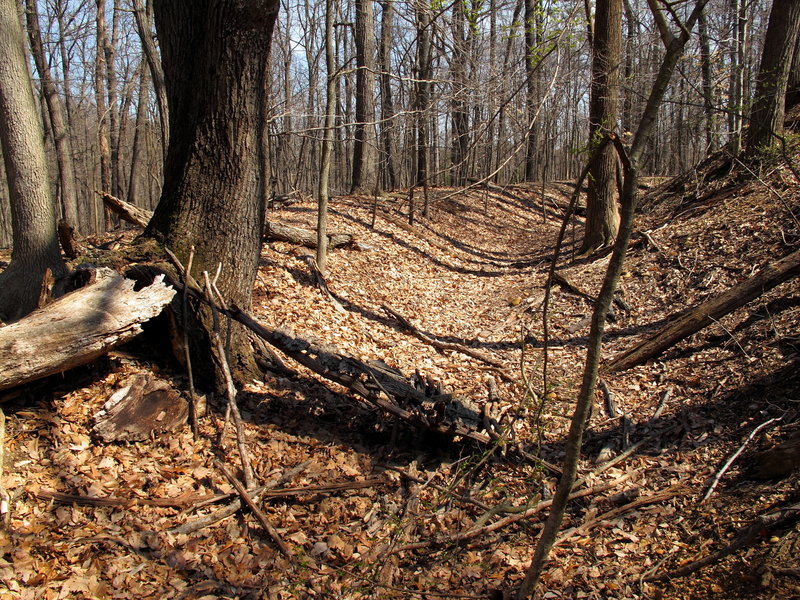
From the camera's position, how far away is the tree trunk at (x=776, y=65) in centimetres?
761

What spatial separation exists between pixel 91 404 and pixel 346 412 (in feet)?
6.77

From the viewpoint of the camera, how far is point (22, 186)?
16.1 ft

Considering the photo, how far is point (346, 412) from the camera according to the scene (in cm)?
470

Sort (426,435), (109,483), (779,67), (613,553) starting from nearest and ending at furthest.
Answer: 1. (613,553)
2. (109,483)
3. (426,435)
4. (779,67)

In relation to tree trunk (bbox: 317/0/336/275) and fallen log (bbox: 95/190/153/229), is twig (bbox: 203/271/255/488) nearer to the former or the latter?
fallen log (bbox: 95/190/153/229)

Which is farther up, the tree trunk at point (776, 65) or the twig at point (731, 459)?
the tree trunk at point (776, 65)

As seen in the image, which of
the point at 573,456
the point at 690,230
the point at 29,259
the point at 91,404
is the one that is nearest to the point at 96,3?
the point at 29,259

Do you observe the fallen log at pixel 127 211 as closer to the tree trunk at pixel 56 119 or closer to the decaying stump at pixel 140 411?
the decaying stump at pixel 140 411

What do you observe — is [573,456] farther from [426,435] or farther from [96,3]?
[96,3]

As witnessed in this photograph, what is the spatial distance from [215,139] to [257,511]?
3125mm

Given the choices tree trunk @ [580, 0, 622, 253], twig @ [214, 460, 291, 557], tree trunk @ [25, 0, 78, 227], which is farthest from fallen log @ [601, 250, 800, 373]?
tree trunk @ [25, 0, 78, 227]

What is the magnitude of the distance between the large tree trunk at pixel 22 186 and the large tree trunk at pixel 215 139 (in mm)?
1167

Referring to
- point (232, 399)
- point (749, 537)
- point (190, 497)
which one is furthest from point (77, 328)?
point (749, 537)

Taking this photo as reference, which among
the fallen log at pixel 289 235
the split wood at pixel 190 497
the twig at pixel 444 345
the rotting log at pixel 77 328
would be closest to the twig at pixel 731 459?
the split wood at pixel 190 497
